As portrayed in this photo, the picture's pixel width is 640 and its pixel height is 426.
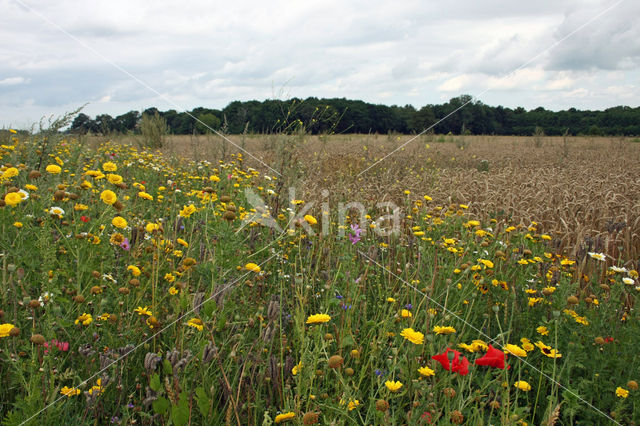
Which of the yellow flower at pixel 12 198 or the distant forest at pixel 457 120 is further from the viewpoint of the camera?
the distant forest at pixel 457 120

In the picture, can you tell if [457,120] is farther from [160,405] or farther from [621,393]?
[160,405]

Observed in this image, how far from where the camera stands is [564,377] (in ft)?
5.94

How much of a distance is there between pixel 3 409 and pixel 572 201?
5.64m

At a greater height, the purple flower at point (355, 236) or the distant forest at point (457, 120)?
the distant forest at point (457, 120)

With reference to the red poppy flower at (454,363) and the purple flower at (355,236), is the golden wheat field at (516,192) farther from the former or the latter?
the red poppy flower at (454,363)

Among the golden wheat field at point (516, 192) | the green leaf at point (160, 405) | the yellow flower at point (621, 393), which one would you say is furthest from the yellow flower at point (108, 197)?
the yellow flower at point (621, 393)

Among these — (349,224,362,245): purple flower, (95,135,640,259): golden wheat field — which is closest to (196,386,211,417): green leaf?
(349,224,362,245): purple flower

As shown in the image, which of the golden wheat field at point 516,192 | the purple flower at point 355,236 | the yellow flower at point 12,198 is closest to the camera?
the yellow flower at point 12,198

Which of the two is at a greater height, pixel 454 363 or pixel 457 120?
pixel 457 120

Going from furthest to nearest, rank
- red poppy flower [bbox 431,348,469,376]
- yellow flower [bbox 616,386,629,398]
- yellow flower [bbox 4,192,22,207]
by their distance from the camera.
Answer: yellow flower [bbox 4,192,22,207]
yellow flower [bbox 616,386,629,398]
red poppy flower [bbox 431,348,469,376]

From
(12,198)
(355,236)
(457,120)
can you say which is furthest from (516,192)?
(457,120)

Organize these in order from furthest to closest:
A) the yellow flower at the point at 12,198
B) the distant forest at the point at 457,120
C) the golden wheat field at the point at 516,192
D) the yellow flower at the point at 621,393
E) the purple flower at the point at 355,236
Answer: the distant forest at the point at 457,120, the golden wheat field at the point at 516,192, the purple flower at the point at 355,236, the yellow flower at the point at 12,198, the yellow flower at the point at 621,393

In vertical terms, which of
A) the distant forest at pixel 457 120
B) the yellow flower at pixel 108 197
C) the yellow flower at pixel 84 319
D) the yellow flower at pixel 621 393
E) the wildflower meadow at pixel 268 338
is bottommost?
the yellow flower at pixel 621 393

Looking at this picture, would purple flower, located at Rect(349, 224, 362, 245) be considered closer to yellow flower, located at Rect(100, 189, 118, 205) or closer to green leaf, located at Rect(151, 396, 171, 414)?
yellow flower, located at Rect(100, 189, 118, 205)
